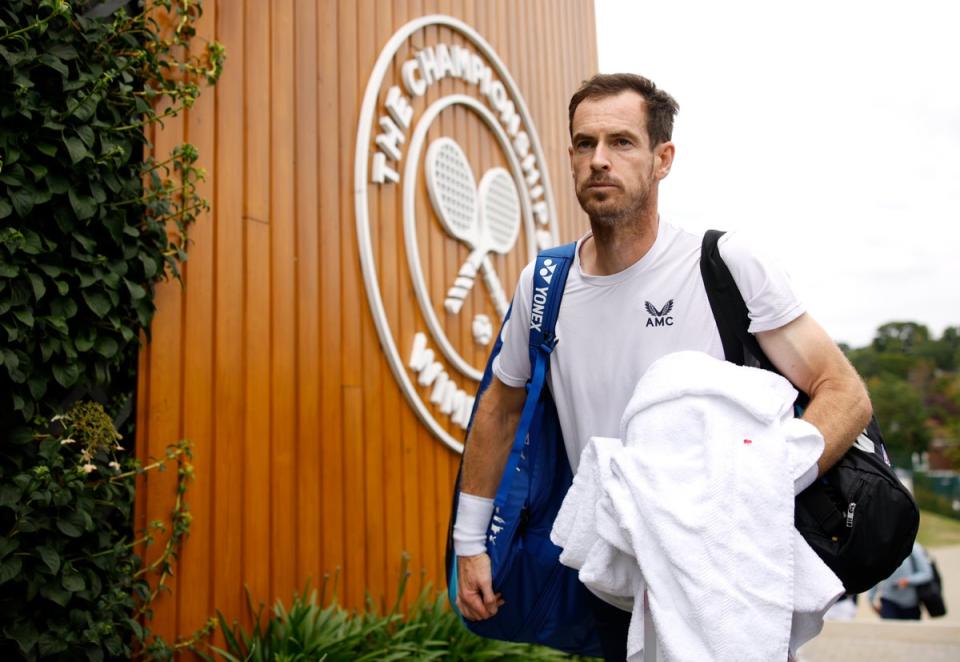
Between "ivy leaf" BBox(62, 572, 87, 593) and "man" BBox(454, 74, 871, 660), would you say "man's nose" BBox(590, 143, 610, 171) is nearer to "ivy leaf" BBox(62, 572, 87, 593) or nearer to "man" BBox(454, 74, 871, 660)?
"man" BBox(454, 74, 871, 660)

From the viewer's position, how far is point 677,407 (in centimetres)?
167

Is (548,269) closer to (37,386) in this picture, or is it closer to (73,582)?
(37,386)

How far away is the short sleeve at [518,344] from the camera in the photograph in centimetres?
235

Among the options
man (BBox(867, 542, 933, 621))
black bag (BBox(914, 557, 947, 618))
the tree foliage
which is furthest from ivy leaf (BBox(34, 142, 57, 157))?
the tree foliage

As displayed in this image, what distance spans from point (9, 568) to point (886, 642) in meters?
7.17

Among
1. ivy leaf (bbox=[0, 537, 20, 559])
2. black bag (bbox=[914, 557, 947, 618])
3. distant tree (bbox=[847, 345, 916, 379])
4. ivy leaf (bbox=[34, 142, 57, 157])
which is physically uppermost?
distant tree (bbox=[847, 345, 916, 379])

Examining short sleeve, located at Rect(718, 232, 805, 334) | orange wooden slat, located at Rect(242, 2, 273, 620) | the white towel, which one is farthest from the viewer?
orange wooden slat, located at Rect(242, 2, 273, 620)

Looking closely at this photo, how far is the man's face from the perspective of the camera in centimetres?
210

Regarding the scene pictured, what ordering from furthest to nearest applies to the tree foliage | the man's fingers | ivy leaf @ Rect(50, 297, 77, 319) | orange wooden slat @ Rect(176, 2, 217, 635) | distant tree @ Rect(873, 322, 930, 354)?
distant tree @ Rect(873, 322, 930, 354) < the tree foliage < orange wooden slat @ Rect(176, 2, 217, 635) < ivy leaf @ Rect(50, 297, 77, 319) < the man's fingers

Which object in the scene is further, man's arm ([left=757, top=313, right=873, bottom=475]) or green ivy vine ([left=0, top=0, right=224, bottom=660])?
green ivy vine ([left=0, top=0, right=224, bottom=660])

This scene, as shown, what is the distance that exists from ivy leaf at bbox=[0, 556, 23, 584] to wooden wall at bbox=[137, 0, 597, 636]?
0.63 meters

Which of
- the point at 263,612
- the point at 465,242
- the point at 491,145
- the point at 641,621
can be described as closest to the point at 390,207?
the point at 465,242

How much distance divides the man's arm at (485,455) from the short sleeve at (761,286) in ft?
2.28

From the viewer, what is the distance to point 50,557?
2281mm
